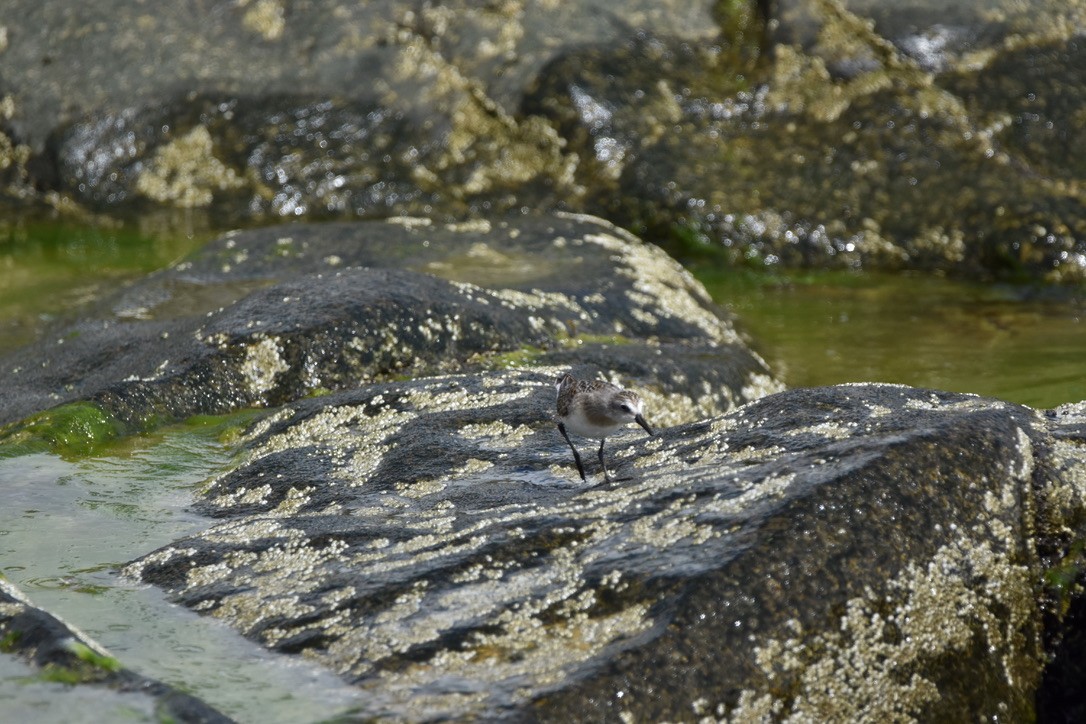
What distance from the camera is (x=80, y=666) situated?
3.23 meters

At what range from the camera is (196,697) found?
324 centimetres

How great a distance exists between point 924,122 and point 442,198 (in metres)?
4.54

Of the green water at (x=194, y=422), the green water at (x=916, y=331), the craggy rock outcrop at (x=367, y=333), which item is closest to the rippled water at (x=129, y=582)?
the green water at (x=194, y=422)

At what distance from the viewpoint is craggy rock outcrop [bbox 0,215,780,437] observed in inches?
254

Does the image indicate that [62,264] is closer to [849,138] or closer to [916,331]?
[849,138]

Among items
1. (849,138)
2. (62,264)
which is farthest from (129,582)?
(849,138)

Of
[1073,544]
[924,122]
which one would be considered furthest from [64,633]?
[924,122]

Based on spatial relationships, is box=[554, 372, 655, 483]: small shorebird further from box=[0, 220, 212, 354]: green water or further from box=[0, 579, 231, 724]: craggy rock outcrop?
box=[0, 220, 212, 354]: green water

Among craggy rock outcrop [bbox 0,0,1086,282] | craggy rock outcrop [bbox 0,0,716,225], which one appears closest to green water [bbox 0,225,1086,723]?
craggy rock outcrop [bbox 0,0,1086,282]

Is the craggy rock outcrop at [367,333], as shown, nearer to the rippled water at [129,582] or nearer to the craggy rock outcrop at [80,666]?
the rippled water at [129,582]

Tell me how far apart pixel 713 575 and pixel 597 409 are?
43.2 inches

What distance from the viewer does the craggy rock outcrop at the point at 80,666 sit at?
3.08m

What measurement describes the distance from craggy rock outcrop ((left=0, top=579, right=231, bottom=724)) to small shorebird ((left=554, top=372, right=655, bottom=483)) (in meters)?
1.78

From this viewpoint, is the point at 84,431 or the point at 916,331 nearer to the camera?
the point at 84,431
